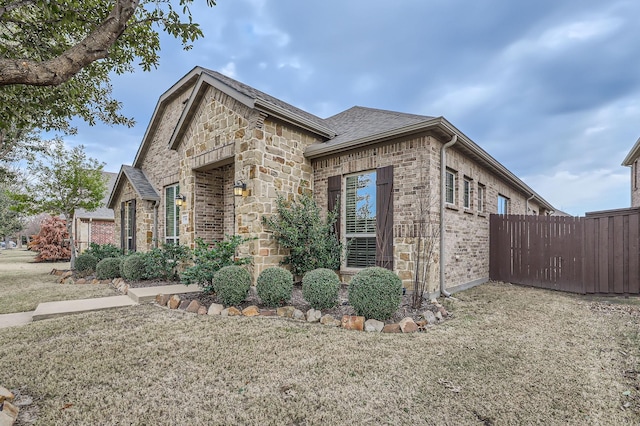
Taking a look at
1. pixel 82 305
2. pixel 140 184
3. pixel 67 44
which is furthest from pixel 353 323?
pixel 140 184

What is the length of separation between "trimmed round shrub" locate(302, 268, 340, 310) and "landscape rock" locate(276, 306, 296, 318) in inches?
13.0

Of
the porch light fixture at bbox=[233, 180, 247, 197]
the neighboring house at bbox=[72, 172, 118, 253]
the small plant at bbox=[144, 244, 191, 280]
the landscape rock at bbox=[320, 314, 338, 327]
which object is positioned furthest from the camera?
the neighboring house at bbox=[72, 172, 118, 253]

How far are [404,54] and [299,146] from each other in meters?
8.42

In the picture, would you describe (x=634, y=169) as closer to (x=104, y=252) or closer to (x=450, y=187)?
(x=450, y=187)

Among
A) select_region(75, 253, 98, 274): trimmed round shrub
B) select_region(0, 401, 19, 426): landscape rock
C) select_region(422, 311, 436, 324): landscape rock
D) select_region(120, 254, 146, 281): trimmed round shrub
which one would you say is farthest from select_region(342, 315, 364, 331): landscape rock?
select_region(75, 253, 98, 274): trimmed round shrub

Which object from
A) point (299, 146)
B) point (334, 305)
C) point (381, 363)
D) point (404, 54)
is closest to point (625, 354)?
point (381, 363)

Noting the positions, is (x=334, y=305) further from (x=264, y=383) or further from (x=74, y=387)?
(x=74, y=387)

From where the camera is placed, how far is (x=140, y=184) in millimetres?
12977

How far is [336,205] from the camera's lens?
25.3ft

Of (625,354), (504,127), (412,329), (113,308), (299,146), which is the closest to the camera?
(625,354)

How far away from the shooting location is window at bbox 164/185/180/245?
11195 millimetres

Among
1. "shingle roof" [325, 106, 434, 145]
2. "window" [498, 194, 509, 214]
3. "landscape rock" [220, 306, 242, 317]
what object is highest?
"shingle roof" [325, 106, 434, 145]

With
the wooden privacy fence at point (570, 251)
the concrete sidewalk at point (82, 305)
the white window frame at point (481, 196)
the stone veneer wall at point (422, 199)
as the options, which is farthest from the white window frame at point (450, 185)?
the concrete sidewalk at point (82, 305)

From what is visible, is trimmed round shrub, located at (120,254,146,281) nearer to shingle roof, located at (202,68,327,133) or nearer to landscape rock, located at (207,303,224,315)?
landscape rock, located at (207,303,224,315)
